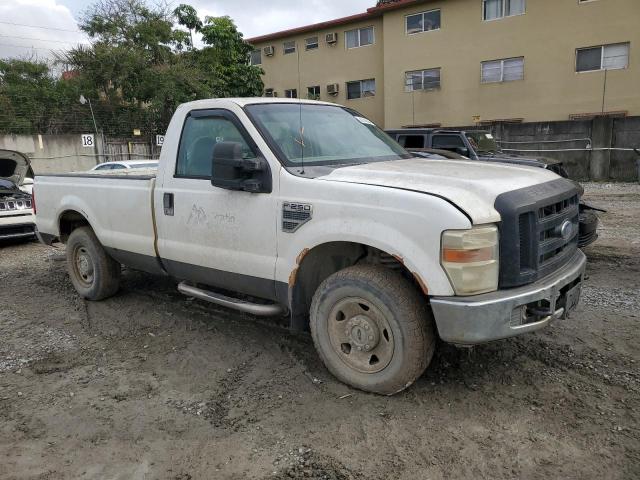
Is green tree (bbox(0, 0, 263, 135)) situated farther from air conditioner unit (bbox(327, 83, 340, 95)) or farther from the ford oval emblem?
the ford oval emblem

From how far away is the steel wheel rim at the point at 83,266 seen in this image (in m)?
5.69

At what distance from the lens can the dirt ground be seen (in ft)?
9.13

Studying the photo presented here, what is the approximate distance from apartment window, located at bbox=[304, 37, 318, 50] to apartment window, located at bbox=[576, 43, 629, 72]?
1331cm

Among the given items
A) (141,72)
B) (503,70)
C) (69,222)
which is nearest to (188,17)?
(141,72)

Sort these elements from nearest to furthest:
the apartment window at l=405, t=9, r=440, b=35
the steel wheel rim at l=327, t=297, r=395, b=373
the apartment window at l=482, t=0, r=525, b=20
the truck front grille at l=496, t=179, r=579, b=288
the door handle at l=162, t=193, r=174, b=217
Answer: the truck front grille at l=496, t=179, r=579, b=288 → the steel wheel rim at l=327, t=297, r=395, b=373 → the door handle at l=162, t=193, r=174, b=217 → the apartment window at l=482, t=0, r=525, b=20 → the apartment window at l=405, t=9, r=440, b=35

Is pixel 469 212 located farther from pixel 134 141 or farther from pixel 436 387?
pixel 134 141

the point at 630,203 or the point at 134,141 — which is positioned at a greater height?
the point at 134,141

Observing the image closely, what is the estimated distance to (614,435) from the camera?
291cm

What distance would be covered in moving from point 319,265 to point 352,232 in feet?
1.94

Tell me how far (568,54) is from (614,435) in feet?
69.7

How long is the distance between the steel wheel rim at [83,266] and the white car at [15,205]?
3.24 meters

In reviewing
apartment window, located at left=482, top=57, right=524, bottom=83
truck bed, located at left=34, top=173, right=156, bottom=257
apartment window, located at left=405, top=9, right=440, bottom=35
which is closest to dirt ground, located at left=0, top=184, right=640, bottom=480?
truck bed, located at left=34, top=173, right=156, bottom=257

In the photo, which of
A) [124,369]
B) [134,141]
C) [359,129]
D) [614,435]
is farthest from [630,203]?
[134,141]

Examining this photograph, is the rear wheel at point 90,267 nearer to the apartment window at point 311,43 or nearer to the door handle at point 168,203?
the door handle at point 168,203
